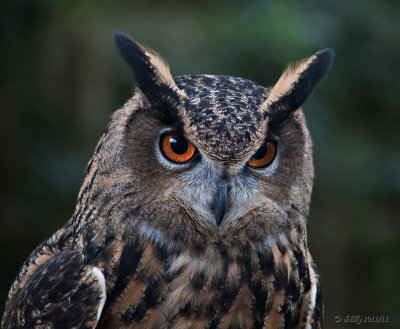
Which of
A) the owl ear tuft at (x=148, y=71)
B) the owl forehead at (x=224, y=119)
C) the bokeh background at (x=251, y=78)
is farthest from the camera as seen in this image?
the bokeh background at (x=251, y=78)

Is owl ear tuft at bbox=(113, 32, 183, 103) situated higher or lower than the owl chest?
higher

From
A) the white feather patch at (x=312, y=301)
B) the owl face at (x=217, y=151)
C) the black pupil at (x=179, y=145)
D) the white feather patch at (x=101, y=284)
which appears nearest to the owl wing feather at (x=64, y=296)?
the white feather patch at (x=101, y=284)

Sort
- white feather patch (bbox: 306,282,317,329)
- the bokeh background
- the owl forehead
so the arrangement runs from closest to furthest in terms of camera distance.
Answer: the owl forehead
white feather patch (bbox: 306,282,317,329)
the bokeh background

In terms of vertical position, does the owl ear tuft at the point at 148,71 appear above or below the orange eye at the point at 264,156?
above

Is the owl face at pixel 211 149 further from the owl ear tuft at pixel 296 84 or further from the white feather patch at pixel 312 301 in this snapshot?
the white feather patch at pixel 312 301

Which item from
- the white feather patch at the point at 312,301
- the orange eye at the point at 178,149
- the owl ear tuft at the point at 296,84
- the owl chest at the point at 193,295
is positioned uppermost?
the owl ear tuft at the point at 296,84

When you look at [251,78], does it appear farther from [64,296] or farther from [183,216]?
[64,296]

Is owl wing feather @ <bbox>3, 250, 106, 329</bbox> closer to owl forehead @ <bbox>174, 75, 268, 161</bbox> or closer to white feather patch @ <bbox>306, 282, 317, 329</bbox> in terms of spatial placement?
owl forehead @ <bbox>174, 75, 268, 161</bbox>

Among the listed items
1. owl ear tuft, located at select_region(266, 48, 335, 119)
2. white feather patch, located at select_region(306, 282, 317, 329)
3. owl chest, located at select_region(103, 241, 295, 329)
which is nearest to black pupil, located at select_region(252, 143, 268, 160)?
owl ear tuft, located at select_region(266, 48, 335, 119)

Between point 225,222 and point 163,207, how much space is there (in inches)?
7.5

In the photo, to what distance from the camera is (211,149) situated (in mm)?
1644

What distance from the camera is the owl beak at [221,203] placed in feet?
5.54

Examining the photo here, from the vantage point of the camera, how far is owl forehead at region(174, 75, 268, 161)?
5.36 feet

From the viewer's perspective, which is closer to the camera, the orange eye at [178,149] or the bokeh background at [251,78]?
the orange eye at [178,149]
